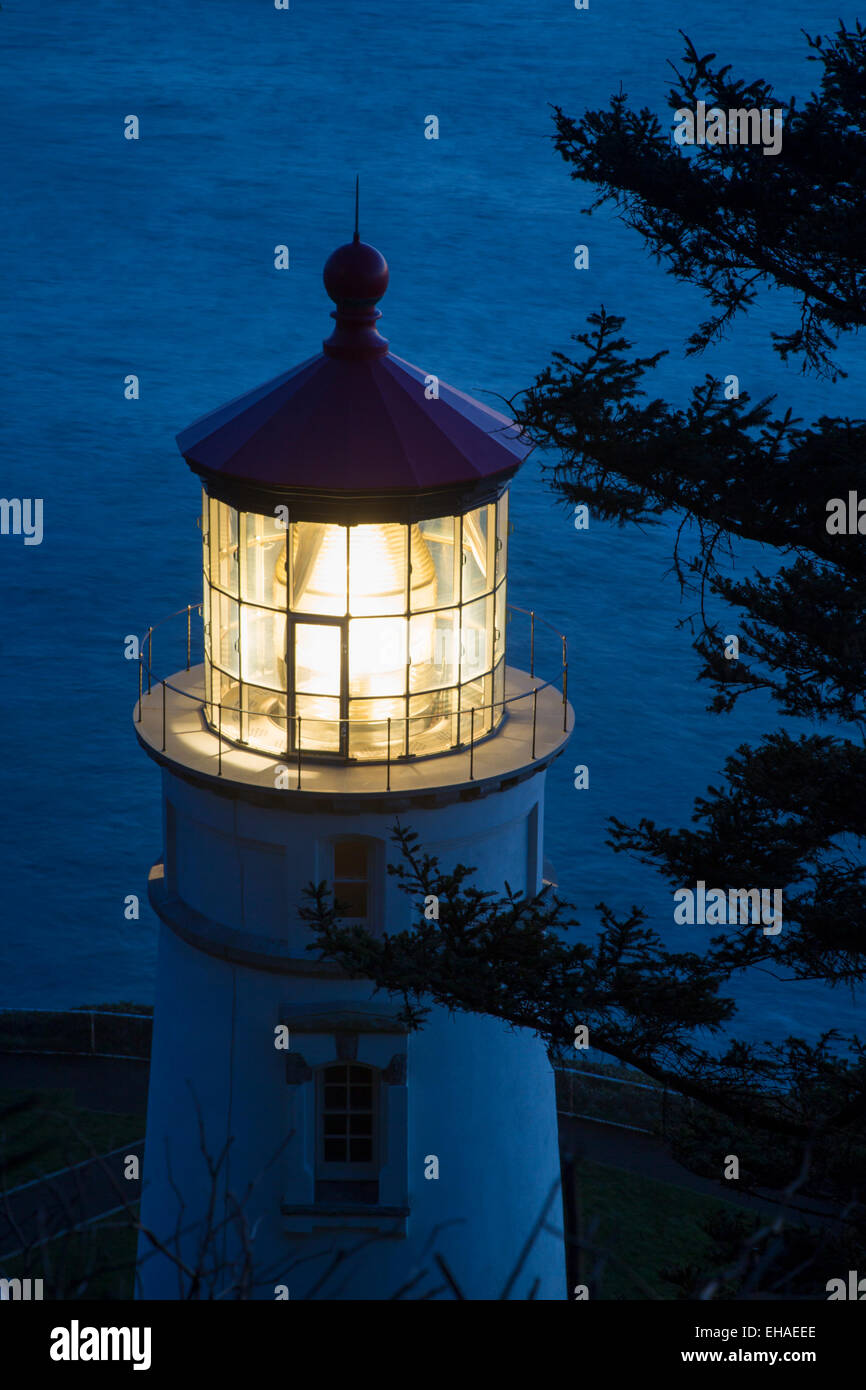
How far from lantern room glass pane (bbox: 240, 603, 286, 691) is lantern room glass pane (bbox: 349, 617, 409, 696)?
0.51 m

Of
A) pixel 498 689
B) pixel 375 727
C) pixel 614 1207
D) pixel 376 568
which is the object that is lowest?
pixel 614 1207

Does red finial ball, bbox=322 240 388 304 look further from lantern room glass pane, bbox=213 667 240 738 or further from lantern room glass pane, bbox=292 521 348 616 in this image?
lantern room glass pane, bbox=213 667 240 738

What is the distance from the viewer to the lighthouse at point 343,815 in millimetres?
13023

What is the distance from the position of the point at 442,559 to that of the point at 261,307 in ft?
166

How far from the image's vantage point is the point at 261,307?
205 ft

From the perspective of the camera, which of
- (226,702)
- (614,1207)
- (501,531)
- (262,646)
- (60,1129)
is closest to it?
(262,646)

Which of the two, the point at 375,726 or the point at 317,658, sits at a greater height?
the point at 317,658

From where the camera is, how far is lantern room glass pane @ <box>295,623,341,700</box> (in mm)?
13164

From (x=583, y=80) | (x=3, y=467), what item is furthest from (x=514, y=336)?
(x=3, y=467)

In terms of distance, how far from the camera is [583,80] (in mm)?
63531

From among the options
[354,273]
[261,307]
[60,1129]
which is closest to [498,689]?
[354,273]

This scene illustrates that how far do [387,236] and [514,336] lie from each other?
20.9 ft

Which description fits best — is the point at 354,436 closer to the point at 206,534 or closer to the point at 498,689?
the point at 206,534
